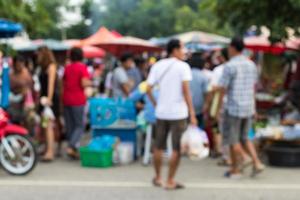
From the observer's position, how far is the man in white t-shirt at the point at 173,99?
24.5 ft

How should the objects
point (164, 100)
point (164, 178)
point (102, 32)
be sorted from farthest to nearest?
point (102, 32)
point (164, 178)
point (164, 100)

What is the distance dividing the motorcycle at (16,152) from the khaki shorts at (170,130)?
187 centimetres

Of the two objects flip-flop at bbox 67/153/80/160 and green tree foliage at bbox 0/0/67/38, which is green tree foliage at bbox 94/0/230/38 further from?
flip-flop at bbox 67/153/80/160

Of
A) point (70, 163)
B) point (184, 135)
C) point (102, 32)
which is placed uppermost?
point (102, 32)

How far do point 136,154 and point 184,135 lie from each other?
8.55ft

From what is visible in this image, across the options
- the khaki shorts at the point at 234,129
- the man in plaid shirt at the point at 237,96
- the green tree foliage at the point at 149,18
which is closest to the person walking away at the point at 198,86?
the khaki shorts at the point at 234,129

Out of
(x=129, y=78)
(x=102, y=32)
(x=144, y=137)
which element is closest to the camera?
(x=144, y=137)

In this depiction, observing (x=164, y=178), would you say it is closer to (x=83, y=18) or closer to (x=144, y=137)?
(x=144, y=137)

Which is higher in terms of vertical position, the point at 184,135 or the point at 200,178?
the point at 184,135

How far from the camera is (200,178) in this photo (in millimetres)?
8492

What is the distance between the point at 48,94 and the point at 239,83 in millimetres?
3164

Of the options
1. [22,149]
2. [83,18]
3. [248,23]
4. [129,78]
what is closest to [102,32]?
[129,78]

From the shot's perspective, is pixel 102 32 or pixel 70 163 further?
pixel 102 32

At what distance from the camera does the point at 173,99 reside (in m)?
7.46
